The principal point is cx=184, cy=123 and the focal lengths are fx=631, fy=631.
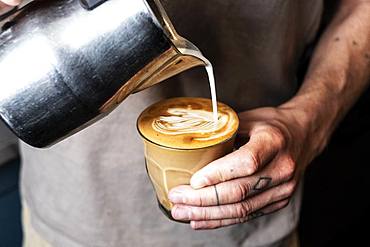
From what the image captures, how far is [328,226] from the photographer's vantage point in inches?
63.6

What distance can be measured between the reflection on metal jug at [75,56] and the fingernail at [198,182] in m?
0.11

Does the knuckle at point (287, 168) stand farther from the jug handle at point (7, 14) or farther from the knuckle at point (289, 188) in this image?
the jug handle at point (7, 14)

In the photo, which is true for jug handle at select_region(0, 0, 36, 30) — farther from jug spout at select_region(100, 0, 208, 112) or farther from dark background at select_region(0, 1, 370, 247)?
dark background at select_region(0, 1, 370, 247)

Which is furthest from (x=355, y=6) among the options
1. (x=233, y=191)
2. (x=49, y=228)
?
(x=49, y=228)

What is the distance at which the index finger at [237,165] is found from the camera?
1.86 ft

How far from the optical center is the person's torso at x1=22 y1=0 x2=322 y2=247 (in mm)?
685

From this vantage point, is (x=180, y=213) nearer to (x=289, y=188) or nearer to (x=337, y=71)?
(x=289, y=188)

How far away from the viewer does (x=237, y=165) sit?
0.58 m

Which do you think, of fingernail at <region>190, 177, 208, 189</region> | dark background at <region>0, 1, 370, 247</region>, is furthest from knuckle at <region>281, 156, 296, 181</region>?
dark background at <region>0, 1, 370, 247</region>

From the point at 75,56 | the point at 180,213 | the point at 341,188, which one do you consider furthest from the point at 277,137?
the point at 341,188

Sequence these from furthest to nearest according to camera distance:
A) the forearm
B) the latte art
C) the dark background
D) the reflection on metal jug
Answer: the dark background, the forearm, the latte art, the reflection on metal jug

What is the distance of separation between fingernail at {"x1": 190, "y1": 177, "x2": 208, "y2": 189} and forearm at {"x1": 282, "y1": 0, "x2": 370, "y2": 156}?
0.69 feet

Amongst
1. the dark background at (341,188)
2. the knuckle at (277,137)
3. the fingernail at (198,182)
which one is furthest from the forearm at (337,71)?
the dark background at (341,188)

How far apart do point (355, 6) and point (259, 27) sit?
0.18 metres
